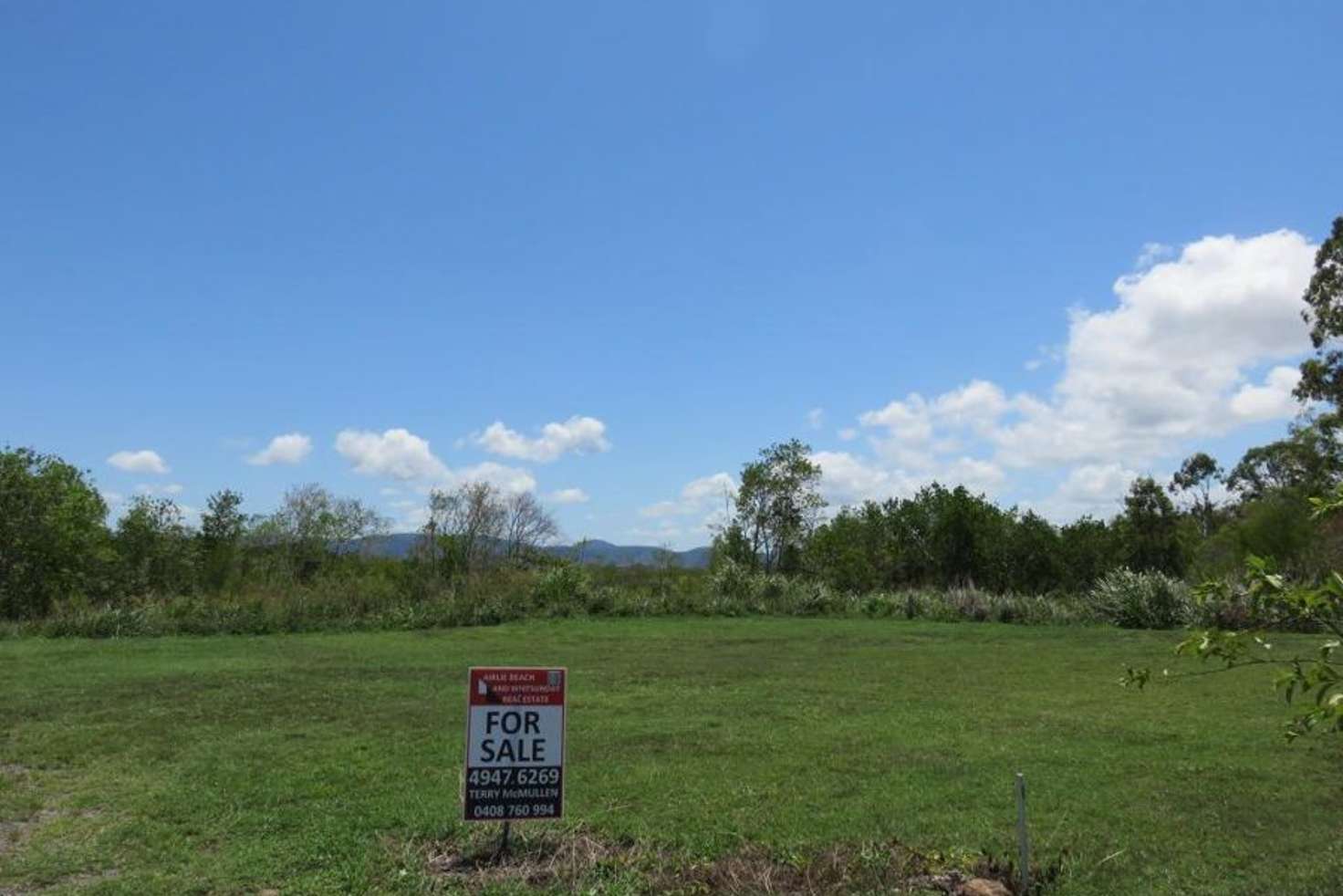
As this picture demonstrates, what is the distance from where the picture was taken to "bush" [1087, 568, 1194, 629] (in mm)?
22750

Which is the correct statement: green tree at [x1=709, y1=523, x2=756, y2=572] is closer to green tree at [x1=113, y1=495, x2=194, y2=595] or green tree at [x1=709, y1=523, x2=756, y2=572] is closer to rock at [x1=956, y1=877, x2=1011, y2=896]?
green tree at [x1=113, y1=495, x2=194, y2=595]

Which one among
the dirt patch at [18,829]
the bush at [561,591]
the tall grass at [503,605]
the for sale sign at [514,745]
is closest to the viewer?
the for sale sign at [514,745]

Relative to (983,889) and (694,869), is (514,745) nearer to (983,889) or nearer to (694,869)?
(694,869)

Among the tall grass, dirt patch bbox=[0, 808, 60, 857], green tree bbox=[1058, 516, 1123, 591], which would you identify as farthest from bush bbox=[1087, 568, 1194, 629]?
dirt patch bbox=[0, 808, 60, 857]

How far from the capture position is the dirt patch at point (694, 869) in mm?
5133

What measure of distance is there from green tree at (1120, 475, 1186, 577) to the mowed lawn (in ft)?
76.3

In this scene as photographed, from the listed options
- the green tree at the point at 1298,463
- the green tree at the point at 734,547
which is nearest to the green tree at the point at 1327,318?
the green tree at the point at 1298,463

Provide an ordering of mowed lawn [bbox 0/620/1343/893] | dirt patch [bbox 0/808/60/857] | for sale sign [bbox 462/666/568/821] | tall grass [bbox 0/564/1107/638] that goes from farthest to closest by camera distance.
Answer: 1. tall grass [bbox 0/564/1107/638]
2. dirt patch [bbox 0/808/60/857]
3. mowed lawn [bbox 0/620/1343/893]
4. for sale sign [bbox 462/666/568/821]

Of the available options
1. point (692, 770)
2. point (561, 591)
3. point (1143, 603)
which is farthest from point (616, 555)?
point (692, 770)

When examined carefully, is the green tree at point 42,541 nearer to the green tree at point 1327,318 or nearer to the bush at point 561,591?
the bush at point 561,591

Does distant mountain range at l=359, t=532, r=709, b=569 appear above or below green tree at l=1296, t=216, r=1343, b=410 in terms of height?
below

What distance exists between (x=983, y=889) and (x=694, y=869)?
1499 mm

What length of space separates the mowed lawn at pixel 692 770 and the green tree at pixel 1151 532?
23268 mm

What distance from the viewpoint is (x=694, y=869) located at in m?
5.39
